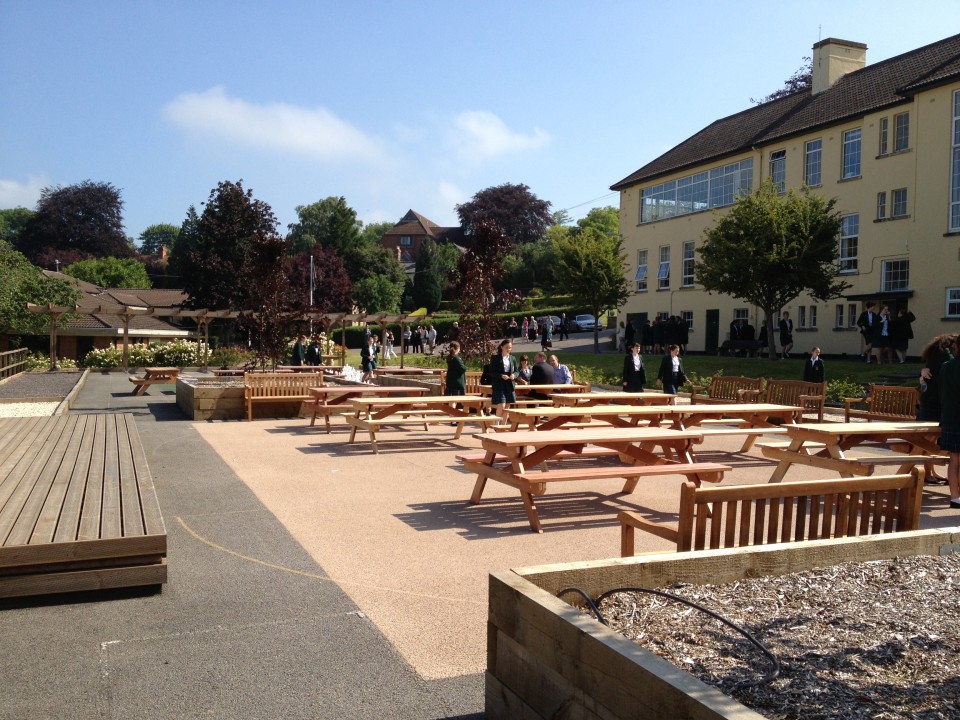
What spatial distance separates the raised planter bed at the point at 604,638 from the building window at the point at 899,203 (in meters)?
31.9

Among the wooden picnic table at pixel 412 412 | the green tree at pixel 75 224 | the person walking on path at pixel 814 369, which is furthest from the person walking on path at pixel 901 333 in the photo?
the green tree at pixel 75 224

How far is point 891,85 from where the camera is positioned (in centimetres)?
3525

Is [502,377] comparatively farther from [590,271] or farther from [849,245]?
[590,271]

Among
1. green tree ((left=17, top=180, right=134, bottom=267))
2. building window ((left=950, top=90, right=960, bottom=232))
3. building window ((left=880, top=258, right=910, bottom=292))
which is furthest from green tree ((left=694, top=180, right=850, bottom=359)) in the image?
green tree ((left=17, top=180, right=134, bottom=267))

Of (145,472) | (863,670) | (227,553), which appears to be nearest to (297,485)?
(145,472)

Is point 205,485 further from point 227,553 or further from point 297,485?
point 227,553

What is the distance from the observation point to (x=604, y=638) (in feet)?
10.6

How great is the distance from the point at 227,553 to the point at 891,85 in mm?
36031

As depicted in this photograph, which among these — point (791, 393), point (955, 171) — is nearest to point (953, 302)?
point (955, 171)

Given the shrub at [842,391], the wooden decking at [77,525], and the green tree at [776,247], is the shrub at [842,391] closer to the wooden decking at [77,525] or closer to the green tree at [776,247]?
the green tree at [776,247]

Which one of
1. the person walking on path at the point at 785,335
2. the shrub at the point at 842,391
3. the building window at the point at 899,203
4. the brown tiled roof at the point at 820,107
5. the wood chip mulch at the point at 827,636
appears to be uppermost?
the brown tiled roof at the point at 820,107

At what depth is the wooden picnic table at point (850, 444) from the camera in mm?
9359

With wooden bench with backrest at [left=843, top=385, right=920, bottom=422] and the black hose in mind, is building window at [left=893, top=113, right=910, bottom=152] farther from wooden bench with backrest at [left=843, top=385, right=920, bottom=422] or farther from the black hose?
the black hose

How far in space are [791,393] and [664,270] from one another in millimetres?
33946
